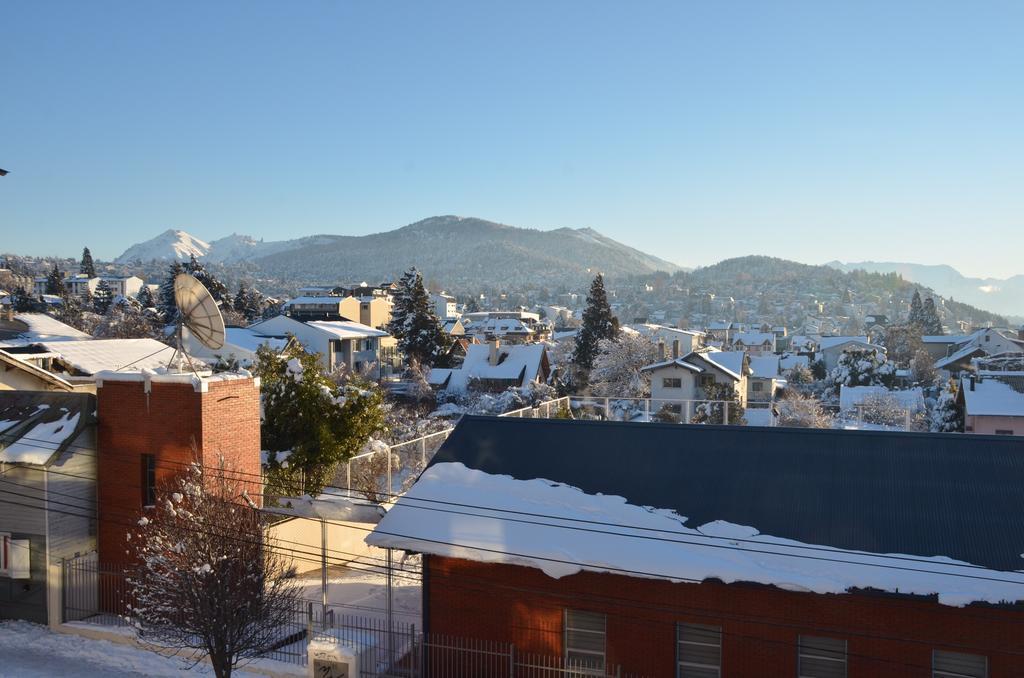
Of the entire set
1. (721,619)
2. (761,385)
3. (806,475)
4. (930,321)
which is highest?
(930,321)

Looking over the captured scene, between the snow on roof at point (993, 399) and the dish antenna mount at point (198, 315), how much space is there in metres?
42.8

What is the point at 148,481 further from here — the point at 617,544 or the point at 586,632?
the point at 617,544

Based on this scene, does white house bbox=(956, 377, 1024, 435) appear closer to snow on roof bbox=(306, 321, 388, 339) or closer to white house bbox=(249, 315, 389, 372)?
white house bbox=(249, 315, 389, 372)

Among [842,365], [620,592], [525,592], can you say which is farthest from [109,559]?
[842,365]

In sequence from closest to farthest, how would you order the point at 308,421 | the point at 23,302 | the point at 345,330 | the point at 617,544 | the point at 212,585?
the point at 212,585 → the point at 617,544 → the point at 308,421 → the point at 345,330 → the point at 23,302

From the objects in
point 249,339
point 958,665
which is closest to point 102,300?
point 249,339

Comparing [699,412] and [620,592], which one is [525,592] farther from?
[699,412]

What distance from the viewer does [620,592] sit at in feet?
51.0

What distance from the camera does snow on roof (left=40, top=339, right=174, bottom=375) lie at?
1268 inches

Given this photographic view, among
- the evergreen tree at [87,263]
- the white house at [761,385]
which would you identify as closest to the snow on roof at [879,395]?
the white house at [761,385]

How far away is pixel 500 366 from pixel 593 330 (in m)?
10.1

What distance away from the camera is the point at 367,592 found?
21.9 metres

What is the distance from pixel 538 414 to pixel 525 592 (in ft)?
61.3

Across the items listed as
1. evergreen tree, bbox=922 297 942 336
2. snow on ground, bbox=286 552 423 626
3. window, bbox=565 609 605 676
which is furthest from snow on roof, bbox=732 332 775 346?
window, bbox=565 609 605 676
